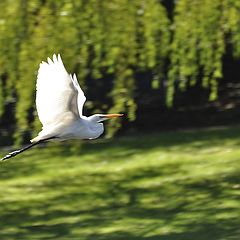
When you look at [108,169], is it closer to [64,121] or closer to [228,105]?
[228,105]

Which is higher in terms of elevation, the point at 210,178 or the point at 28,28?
the point at 28,28

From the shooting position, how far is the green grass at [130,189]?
859 centimetres

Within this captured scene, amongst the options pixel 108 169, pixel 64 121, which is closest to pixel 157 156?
pixel 108 169

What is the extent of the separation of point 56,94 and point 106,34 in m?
1.70

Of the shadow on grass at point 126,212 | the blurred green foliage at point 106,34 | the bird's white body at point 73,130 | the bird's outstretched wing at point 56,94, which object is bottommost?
the shadow on grass at point 126,212

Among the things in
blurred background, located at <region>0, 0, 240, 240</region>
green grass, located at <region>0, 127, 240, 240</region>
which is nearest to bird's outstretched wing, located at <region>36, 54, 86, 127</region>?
blurred background, located at <region>0, 0, 240, 240</region>

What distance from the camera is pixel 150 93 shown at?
46.8 ft

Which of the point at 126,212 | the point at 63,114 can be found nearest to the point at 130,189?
the point at 126,212

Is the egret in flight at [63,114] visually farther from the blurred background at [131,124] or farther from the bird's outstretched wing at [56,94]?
the blurred background at [131,124]

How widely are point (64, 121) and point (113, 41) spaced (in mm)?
1731

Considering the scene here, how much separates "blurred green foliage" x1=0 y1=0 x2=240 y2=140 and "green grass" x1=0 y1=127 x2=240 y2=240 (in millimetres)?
1832

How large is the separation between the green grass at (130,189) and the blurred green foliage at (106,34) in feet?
6.01

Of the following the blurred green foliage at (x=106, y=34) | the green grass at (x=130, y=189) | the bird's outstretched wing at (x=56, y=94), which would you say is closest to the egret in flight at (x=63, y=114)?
the bird's outstretched wing at (x=56, y=94)

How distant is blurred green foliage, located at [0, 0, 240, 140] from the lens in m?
6.77
